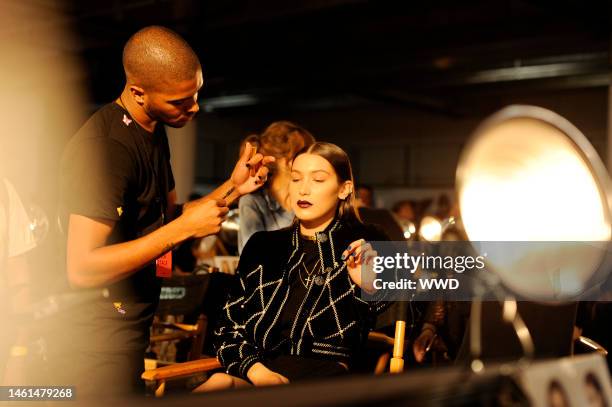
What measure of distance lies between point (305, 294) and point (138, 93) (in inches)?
34.4

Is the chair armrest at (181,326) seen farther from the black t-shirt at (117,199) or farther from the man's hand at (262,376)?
the black t-shirt at (117,199)

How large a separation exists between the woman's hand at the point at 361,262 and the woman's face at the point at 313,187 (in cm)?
25

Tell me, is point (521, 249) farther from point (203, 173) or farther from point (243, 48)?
point (203, 173)

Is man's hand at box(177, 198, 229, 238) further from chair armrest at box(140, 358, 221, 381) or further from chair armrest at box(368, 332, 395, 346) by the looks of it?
chair armrest at box(368, 332, 395, 346)

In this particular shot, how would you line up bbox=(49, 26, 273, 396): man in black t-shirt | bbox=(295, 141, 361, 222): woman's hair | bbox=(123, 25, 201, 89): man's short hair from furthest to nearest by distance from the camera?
bbox=(295, 141, 361, 222): woman's hair < bbox=(123, 25, 201, 89): man's short hair < bbox=(49, 26, 273, 396): man in black t-shirt

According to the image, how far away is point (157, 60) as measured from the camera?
179 centimetres

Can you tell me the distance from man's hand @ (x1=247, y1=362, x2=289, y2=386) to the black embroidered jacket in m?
0.03

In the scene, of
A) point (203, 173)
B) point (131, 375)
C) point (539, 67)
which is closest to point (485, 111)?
point (539, 67)

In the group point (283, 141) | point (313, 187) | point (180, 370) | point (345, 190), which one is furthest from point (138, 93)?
point (283, 141)

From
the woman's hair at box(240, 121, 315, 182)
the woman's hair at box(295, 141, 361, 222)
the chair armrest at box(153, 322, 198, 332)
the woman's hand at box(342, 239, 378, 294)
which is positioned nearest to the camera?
the woman's hand at box(342, 239, 378, 294)

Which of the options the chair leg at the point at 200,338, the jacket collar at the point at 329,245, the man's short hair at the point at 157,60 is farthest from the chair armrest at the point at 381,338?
the man's short hair at the point at 157,60

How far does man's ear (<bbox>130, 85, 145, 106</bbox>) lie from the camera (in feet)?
6.00

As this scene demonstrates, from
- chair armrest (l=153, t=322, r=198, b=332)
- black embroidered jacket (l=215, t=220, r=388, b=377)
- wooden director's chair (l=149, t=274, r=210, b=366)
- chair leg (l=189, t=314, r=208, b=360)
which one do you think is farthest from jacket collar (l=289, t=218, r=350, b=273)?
chair armrest (l=153, t=322, r=198, b=332)

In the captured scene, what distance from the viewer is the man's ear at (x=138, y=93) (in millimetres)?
1828
